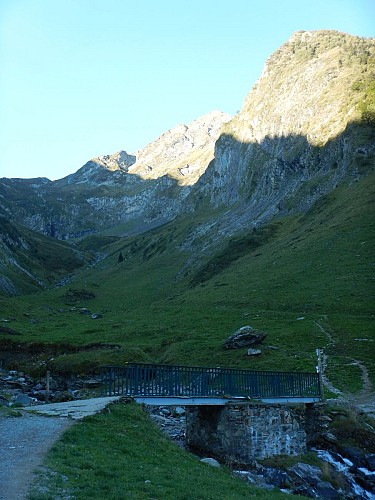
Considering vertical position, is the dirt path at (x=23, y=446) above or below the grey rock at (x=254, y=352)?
below

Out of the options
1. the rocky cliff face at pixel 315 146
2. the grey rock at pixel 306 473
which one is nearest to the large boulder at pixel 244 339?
the grey rock at pixel 306 473

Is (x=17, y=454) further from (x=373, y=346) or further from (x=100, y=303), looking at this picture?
(x=100, y=303)

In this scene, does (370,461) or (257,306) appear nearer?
(370,461)

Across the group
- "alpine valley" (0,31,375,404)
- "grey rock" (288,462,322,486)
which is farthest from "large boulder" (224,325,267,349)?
"grey rock" (288,462,322,486)

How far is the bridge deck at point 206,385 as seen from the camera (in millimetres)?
23031

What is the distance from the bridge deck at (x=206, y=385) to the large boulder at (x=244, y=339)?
17212 millimetres

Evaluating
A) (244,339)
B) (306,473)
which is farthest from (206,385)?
(244,339)

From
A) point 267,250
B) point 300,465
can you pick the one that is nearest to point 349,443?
point 300,465

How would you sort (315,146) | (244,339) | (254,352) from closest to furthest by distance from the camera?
(254,352) → (244,339) → (315,146)

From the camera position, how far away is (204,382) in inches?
1009

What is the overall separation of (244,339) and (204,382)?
94.3 feet

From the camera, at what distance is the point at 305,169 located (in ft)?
531

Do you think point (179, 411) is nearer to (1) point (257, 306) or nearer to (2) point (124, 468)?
(2) point (124, 468)

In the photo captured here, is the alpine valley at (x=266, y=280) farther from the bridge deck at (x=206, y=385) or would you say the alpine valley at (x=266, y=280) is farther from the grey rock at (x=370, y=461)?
the grey rock at (x=370, y=461)
